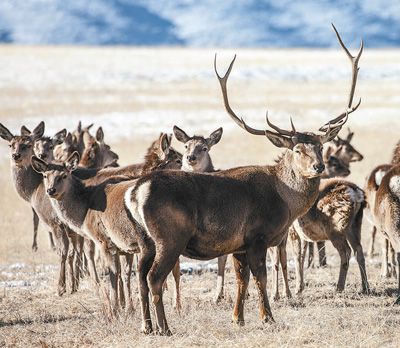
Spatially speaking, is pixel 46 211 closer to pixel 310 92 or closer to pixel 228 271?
pixel 228 271

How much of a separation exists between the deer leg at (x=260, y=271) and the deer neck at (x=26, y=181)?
4.91m

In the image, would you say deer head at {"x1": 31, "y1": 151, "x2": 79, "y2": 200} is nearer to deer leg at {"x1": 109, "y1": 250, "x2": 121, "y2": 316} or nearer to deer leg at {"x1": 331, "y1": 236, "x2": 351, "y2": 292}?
deer leg at {"x1": 109, "y1": 250, "x2": 121, "y2": 316}

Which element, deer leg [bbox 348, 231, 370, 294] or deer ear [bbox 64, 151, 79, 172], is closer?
deer ear [bbox 64, 151, 79, 172]

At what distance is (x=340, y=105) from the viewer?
43.7 metres

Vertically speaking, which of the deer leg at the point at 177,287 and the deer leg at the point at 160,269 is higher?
the deer leg at the point at 160,269

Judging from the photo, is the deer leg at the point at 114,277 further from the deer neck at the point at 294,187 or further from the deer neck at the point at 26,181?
the deer neck at the point at 26,181

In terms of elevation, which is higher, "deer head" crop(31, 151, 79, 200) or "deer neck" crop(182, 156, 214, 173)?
"deer neck" crop(182, 156, 214, 173)

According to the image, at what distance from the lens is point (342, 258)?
11961mm

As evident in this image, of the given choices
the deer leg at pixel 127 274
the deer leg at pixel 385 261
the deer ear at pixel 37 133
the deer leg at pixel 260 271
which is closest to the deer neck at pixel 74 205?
the deer leg at pixel 127 274

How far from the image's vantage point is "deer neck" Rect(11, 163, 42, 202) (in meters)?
13.2

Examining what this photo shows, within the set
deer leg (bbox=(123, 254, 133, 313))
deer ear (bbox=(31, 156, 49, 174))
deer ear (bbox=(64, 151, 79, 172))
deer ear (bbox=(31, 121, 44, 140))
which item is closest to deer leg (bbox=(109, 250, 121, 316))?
deer leg (bbox=(123, 254, 133, 313))

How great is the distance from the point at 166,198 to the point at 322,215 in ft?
12.9

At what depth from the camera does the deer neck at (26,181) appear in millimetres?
13180

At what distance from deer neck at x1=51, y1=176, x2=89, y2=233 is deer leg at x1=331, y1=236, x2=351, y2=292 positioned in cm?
374
